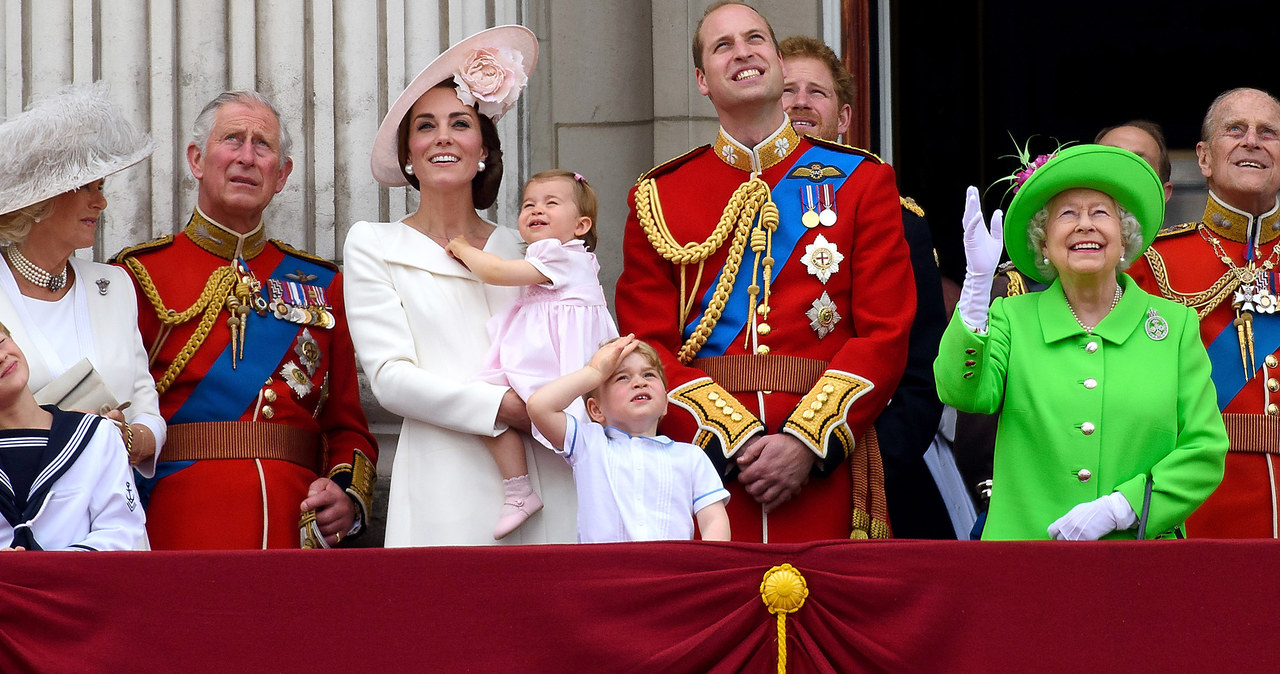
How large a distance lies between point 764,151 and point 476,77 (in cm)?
71

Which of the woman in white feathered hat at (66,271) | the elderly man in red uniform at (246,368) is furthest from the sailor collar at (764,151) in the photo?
the woman in white feathered hat at (66,271)

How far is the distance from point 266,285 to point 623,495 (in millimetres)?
1366

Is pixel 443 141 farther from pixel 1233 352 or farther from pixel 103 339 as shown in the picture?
pixel 1233 352

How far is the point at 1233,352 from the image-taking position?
435cm

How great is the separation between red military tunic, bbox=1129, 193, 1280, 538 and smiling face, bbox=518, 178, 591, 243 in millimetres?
1442

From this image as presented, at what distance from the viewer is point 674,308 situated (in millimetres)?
4223

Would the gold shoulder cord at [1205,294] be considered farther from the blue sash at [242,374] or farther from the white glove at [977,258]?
the blue sash at [242,374]

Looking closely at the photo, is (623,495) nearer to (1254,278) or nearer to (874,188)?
(874,188)

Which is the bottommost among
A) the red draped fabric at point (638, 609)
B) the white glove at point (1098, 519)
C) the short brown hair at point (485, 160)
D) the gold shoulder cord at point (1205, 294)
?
the red draped fabric at point (638, 609)

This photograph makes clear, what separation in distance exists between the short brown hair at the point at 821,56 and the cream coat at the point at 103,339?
6.25 feet

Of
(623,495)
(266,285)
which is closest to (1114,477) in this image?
(623,495)

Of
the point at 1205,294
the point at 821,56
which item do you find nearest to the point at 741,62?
the point at 821,56

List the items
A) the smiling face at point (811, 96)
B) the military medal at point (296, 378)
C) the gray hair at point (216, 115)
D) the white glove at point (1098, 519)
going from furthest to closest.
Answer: the smiling face at point (811, 96) < the gray hair at point (216, 115) < the military medal at point (296, 378) < the white glove at point (1098, 519)

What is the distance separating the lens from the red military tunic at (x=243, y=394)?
4270 millimetres
